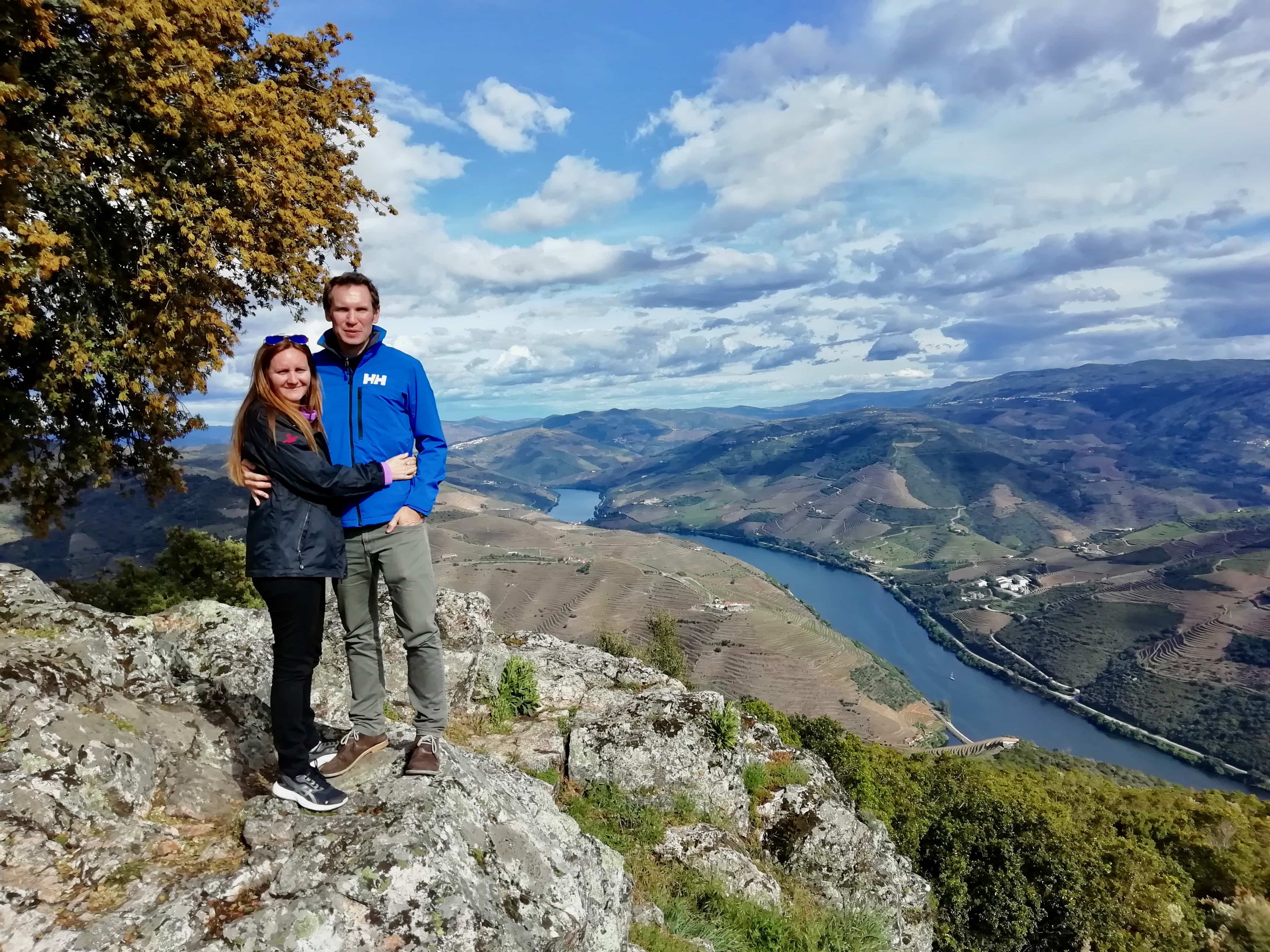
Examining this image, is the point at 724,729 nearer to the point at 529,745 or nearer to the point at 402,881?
the point at 529,745

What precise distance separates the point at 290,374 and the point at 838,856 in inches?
516

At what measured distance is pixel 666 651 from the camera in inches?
2287

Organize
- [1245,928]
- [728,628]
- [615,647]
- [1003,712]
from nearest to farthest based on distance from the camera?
1. [1245,928]
2. [615,647]
3. [1003,712]
4. [728,628]

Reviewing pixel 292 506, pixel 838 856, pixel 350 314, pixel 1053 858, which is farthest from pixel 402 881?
pixel 1053 858

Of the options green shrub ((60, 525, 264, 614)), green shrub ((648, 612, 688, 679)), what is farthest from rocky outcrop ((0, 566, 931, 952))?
green shrub ((648, 612, 688, 679))

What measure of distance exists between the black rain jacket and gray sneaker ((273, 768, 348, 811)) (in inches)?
69.4

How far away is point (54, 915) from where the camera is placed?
3996 mm

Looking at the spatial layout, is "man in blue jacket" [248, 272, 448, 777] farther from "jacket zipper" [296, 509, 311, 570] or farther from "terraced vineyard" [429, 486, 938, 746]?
"terraced vineyard" [429, 486, 938, 746]

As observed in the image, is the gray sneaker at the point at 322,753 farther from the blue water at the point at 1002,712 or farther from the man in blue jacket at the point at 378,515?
the blue water at the point at 1002,712

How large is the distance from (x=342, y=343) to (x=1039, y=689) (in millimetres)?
183015

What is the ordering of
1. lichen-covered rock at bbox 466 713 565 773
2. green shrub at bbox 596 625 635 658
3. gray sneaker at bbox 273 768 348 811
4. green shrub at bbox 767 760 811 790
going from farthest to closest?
green shrub at bbox 596 625 635 658, green shrub at bbox 767 760 811 790, lichen-covered rock at bbox 466 713 565 773, gray sneaker at bbox 273 768 348 811

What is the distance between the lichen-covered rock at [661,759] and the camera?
1198cm

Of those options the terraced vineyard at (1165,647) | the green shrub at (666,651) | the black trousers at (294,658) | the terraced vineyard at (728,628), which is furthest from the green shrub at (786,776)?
the terraced vineyard at (1165,647)

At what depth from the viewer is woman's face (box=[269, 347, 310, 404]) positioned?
16.3 ft
